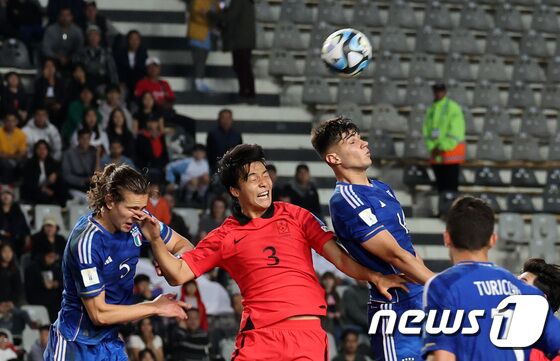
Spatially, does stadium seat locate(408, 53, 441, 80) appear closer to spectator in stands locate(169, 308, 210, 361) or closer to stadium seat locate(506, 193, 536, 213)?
stadium seat locate(506, 193, 536, 213)

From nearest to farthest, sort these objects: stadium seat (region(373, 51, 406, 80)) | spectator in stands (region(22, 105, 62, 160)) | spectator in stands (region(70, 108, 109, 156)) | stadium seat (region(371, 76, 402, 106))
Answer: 1. spectator in stands (region(22, 105, 62, 160))
2. spectator in stands (region(70, 108, 109, 156))
3. stadium seat (region(371, 76, 402, 106))
4. stadium seat (region(373, 51, 406, 80))

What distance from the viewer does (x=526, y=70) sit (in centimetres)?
1902

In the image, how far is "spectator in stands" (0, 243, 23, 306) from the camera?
1307 centimetres

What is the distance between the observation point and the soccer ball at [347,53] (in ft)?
29.4

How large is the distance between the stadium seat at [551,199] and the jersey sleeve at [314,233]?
10.2 m

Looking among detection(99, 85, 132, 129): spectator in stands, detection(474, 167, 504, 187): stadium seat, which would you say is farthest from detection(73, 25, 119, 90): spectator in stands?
detection(474, 167, 504, 187): stadium seat

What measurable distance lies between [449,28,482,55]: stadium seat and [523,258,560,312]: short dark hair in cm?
1248

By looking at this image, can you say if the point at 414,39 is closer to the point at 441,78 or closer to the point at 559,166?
the point at 441,78

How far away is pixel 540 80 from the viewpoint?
62.6 feet

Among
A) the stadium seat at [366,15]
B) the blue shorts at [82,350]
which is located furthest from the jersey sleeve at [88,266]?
the stadium seat at [366,15]

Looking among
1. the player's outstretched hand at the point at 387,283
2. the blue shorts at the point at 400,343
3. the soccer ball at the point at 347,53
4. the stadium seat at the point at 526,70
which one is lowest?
the blue shorts at the point at 400,343

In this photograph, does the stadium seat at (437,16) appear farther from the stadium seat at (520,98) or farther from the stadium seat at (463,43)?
the stadium seat at (520,98)

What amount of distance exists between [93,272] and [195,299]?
6286 mm

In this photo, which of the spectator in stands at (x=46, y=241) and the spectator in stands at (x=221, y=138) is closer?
the spectator in stands at (x=46, y=241)
